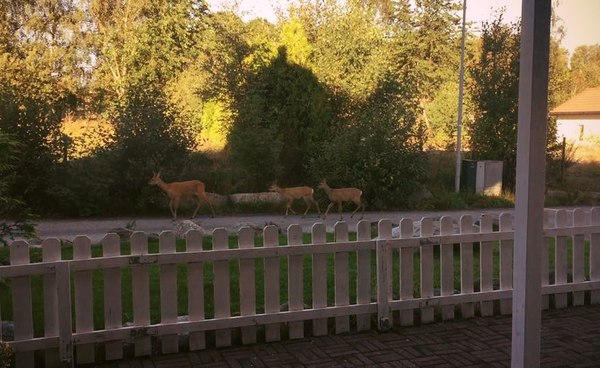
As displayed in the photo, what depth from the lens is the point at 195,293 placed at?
460 cm

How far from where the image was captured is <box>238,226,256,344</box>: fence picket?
15.6 feet

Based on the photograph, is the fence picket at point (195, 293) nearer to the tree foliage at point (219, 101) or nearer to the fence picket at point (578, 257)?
the fence picket at point (578, 257)

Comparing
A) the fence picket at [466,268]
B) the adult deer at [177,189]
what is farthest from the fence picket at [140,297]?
the adult deer at [177,189]

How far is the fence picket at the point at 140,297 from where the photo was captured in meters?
4.43

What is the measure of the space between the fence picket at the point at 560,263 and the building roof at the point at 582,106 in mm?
34582

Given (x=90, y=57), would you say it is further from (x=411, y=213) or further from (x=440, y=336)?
(x=440, y=336)

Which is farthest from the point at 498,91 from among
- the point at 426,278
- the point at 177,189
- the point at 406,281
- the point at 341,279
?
the point at 341,279

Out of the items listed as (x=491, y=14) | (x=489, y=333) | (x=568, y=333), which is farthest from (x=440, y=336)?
(x=491, y=14)

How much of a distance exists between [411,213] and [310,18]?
34.2 feet

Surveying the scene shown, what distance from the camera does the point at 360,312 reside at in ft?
16.6

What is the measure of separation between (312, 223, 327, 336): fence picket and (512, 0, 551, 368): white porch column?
2.02 metres

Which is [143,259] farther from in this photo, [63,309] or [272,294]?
[272,294]

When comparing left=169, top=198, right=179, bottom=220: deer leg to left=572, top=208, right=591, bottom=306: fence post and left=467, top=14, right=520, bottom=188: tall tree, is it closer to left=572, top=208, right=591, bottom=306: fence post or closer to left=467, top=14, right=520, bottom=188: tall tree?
left=572, top=208, right=591, bottom=306: fence post

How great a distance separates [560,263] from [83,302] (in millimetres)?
4501
